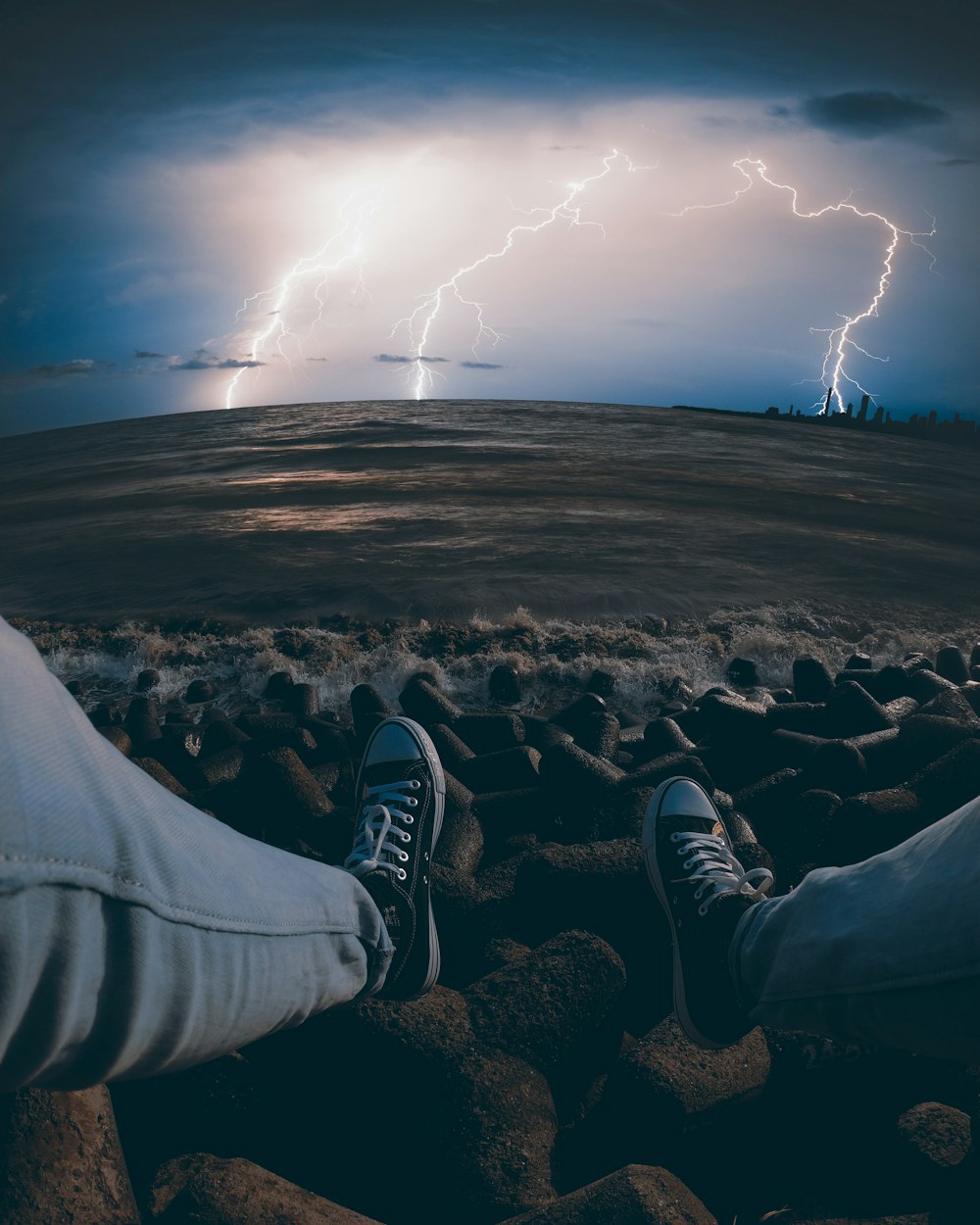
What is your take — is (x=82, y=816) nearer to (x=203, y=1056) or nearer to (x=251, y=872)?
(x=251, y=872)

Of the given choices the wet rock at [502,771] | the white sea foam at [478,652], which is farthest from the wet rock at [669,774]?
the white sea foam at [478,652]

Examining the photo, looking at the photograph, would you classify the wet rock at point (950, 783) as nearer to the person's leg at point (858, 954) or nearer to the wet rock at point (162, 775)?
the person's leg at point (858, 954)

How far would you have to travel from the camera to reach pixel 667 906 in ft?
7.52

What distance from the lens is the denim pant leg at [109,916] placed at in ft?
3.30

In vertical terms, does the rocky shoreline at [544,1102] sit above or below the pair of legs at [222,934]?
below

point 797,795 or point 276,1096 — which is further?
point 797,795

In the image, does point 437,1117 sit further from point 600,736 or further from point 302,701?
point 302,701

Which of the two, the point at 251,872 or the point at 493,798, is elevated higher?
the point at 251,872

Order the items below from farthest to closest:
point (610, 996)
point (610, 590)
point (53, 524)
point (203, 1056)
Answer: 1. point (53, 524)
2. point (610, 590)
3. point (610, 996)
4. point (203, 1056)

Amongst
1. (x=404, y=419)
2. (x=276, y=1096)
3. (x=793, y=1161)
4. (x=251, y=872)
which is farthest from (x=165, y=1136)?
(x=404, y=419)

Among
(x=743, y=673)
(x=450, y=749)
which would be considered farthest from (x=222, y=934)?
(x=743, y=673)

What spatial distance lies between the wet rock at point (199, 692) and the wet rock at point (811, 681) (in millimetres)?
3930

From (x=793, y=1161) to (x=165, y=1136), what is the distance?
1401mm

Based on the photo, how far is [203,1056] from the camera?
1.38 meters
